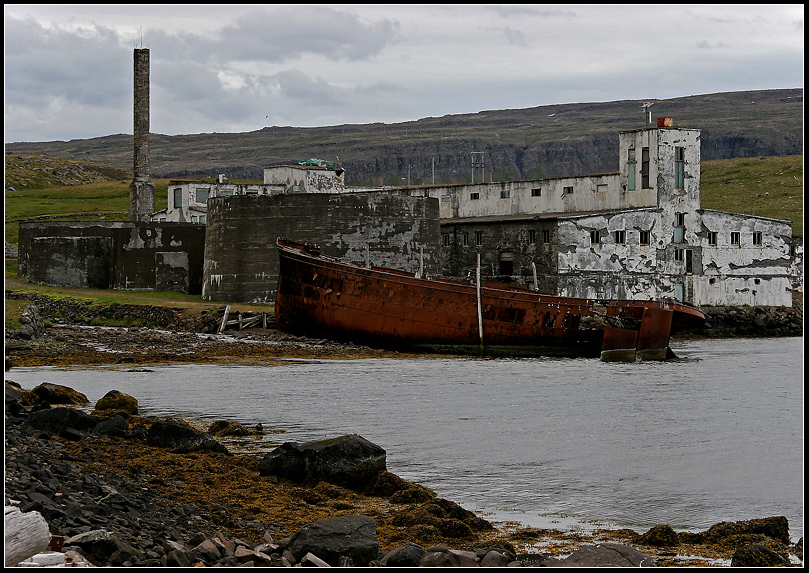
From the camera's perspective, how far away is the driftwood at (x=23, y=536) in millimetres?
6875

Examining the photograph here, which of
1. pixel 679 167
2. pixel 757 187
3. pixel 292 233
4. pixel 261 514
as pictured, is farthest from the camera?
pixel 757 187

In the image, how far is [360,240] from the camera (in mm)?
40219

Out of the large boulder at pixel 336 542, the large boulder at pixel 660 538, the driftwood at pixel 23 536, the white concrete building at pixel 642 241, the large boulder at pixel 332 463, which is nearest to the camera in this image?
the driftwood at pixel 23 536

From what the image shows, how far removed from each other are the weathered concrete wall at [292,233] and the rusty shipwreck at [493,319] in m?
6.86

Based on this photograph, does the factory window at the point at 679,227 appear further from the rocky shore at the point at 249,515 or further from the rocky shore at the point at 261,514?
the rocky shore at the point at 261,514

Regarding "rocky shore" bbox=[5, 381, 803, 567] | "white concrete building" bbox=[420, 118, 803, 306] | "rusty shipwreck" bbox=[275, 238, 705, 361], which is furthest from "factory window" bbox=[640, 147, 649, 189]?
"rocky shore" bbox=[5, 381, 803, 567]

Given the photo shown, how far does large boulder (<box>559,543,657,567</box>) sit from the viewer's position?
8.05m

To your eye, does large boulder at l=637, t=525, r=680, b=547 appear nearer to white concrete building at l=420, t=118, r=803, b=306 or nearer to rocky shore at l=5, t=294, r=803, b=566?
rocky shore at l=5, t=294, r=803, b=566

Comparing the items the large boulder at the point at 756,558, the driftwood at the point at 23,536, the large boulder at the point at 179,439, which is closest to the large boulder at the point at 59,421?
the large boulder at the point at 179,439

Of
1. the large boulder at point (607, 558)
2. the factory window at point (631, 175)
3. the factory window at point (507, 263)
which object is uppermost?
the factory window at point (631, 175)

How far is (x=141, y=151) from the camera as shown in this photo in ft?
165

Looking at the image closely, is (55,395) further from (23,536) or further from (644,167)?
(644,167)

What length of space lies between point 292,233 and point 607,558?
3273 centimetres

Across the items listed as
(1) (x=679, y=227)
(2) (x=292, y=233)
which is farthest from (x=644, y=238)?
(2) (x=292, y=233)
